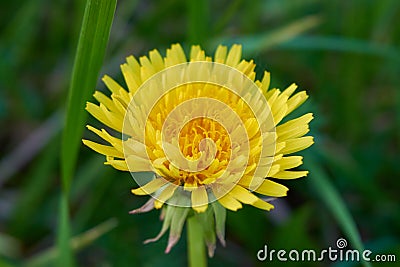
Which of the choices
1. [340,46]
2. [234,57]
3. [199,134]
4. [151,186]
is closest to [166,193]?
[151,186]

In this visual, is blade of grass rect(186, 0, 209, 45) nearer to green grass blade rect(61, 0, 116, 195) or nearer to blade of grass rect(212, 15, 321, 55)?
blade of grass rect(212, 15, 321, 55)

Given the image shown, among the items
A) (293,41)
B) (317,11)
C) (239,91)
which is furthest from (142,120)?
(317,11)

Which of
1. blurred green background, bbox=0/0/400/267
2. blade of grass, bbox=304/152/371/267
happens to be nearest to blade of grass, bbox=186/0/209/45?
blurred green background, bbox=0/0/400/267

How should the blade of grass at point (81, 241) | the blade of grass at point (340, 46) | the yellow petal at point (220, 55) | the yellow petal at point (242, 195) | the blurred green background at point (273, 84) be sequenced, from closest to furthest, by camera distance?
the yellow petal at point (242, 195) < the yellow petal at point (220, 55) < the blade of grass at point (81, 241) < the blurred green background at point (273, 84) < the blade of grass at point (340, 46)

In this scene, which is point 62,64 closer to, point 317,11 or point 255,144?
point 317,11

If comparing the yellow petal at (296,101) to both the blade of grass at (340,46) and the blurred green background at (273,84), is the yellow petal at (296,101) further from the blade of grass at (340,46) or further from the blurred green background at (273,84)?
the blade of grass at (340,46)

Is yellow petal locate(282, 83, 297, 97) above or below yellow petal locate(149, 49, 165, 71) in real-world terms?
below

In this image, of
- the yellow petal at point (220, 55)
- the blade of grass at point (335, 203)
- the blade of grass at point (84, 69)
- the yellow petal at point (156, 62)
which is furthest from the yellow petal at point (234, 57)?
the blade of grass at point (335, 203)
